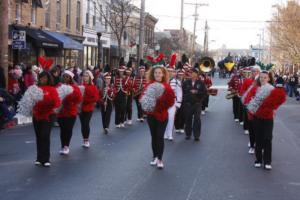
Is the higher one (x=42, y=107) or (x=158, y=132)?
(x=42, y=107)

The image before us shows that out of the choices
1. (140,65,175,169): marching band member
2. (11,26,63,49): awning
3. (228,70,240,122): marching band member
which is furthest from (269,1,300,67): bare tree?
(140,65,175,169): marching band member

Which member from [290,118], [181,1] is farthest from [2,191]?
[181,1]

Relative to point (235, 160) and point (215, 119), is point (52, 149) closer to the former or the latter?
point (235, 160)

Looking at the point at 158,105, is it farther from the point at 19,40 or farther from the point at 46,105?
the point at 19,40

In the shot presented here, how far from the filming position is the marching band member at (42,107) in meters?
A: 8.98

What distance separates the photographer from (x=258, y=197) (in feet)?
23.9

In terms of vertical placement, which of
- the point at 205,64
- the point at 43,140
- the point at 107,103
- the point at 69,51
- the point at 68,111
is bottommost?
the point at 43,140

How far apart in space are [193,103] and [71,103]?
12.7 ft

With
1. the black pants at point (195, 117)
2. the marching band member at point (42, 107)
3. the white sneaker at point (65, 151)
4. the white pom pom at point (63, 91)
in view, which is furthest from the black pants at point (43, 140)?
the black pants at point (195, 117)

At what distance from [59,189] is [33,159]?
2462mm

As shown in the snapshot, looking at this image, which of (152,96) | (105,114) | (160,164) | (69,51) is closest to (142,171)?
(160,164)

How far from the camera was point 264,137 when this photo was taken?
920cm

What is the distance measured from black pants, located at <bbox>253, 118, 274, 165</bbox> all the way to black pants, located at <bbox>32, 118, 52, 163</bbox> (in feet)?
11.9

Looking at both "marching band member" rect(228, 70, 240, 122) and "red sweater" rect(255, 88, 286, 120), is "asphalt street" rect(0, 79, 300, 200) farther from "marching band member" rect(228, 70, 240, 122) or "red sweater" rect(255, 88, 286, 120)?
"marching band member" rect(228, 70, 240, 122)
